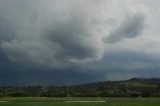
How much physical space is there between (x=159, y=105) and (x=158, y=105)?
28cm

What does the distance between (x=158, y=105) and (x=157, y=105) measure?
37 centimetres

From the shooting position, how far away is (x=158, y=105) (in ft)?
295

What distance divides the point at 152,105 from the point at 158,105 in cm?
199

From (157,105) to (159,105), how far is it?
53cm

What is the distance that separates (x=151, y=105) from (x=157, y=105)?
7.90 ft

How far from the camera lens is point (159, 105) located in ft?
295

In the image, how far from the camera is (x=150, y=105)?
8869 cm

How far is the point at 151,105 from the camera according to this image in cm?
8869

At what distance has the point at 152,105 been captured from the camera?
8894cm

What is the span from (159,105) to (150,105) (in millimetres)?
2879

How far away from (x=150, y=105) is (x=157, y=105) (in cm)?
261

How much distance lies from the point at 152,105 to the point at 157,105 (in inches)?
79.1
